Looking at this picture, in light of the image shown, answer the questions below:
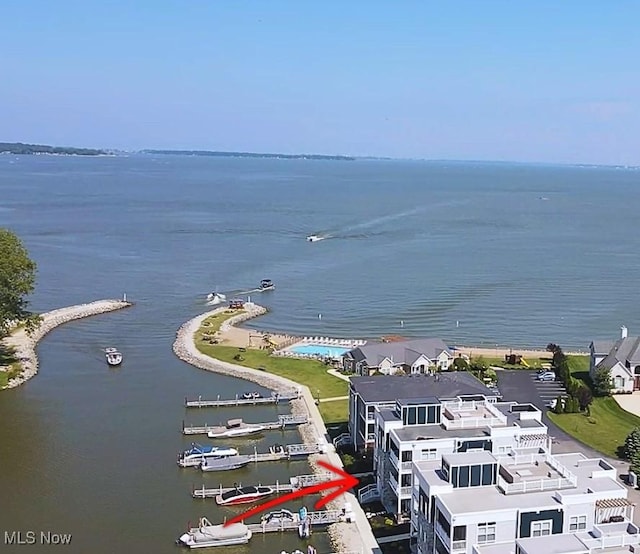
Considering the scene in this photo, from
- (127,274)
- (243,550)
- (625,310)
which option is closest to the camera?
(243,550)

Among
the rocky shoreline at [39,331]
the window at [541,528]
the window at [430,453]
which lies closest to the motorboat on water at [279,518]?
the window at [430,453]

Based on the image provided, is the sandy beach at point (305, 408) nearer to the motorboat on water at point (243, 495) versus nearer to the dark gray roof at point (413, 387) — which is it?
the motorboat on water at point (243, 495)

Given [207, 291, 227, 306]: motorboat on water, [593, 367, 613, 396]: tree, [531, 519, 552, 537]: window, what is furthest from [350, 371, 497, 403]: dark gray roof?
[207, 291, 227, 306]: motorboat on water

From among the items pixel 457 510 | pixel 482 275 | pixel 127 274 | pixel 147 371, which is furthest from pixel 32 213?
pixel 457 510

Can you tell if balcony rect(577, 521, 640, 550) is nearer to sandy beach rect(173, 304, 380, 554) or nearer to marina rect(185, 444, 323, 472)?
sandy beach rect(173, 304, 380, 554)

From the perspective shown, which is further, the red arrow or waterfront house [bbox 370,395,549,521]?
the red arrow

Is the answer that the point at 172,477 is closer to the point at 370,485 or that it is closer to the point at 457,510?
the point at 370,485
